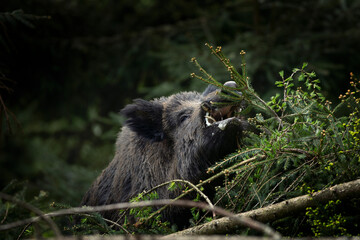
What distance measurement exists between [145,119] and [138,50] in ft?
15.7

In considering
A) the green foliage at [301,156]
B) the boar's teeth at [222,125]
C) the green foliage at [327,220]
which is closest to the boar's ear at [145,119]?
the boar's teeth at [222,125]

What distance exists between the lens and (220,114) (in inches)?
172

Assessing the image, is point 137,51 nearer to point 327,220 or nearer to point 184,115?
point 184,115

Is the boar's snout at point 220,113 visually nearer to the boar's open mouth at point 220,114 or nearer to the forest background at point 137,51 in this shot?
the boar's open mouth at point 220,114

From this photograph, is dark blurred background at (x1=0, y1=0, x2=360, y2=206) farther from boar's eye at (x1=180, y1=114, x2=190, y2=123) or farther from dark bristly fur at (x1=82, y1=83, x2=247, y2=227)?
boar's eye at (x1=180, y1=114, x2=190, y2=123)

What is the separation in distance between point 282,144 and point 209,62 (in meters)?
5.11

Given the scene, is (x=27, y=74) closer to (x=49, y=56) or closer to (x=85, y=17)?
(x=49, y=56)

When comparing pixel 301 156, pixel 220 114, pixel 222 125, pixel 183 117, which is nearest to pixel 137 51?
pixel 183 117

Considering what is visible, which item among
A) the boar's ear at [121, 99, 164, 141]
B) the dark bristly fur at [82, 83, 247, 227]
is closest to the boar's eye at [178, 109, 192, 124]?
the dark bristly fur at [82, 83, 247, 227]

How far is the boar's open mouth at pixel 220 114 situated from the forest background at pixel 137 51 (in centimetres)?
337

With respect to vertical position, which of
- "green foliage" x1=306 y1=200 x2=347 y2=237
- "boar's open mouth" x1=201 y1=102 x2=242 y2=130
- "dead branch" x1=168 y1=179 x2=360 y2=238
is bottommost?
"green foliage" x1=306 y1=200 x2=347 y2=237

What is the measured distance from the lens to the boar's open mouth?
419 centimetres

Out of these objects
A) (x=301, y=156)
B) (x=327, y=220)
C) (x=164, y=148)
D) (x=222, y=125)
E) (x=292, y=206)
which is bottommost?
(x=327, y=220)

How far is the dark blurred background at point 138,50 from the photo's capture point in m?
8.20
